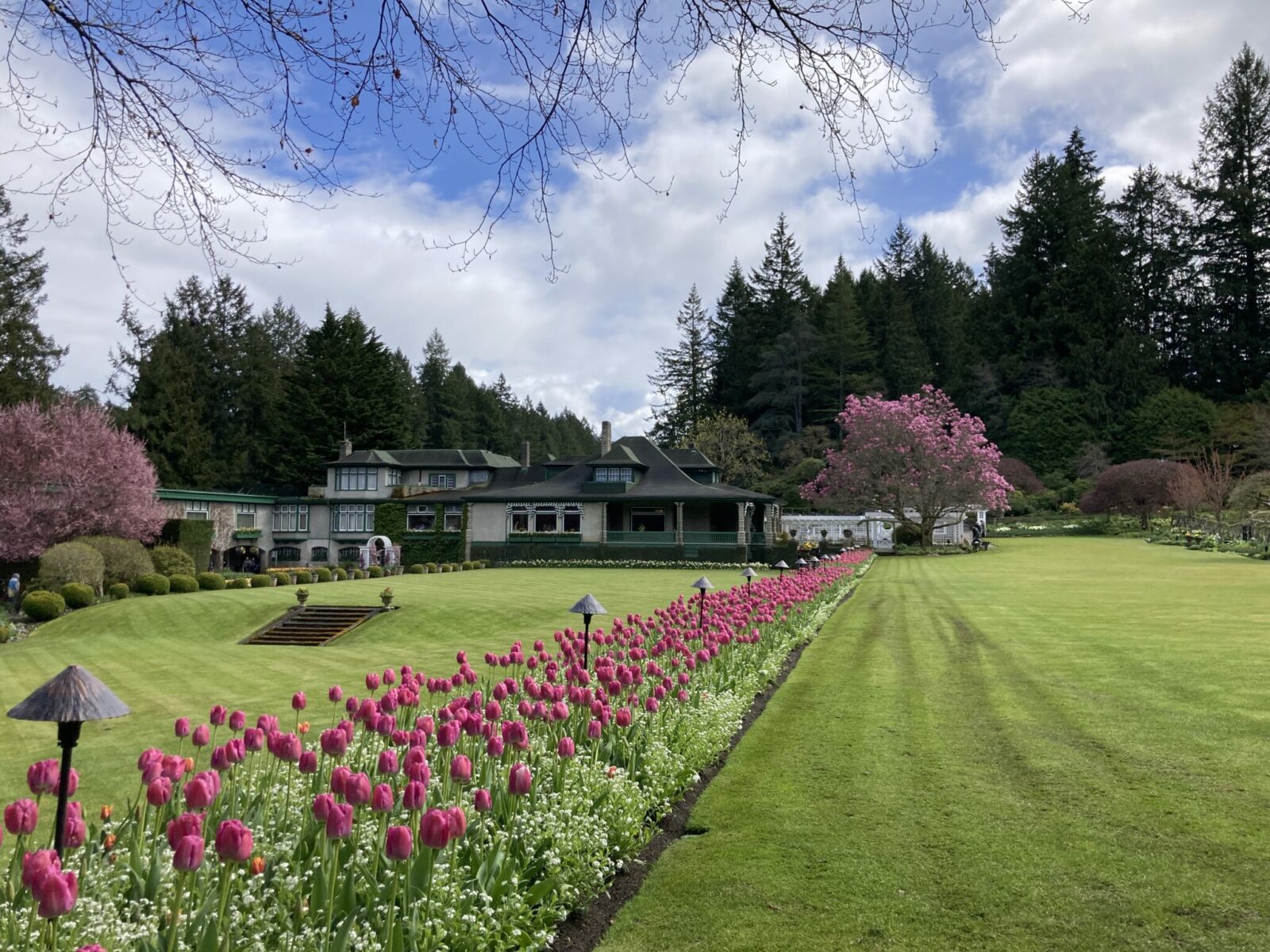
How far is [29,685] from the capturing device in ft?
47.1

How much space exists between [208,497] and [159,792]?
44.0 m

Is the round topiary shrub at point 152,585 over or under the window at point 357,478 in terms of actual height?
under

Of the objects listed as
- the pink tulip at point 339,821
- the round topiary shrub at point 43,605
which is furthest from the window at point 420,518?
the pink tulip at point 339,821

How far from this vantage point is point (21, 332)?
138 ft

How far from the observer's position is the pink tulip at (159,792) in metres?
3.22

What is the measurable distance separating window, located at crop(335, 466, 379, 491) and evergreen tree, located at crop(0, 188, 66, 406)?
1471cm

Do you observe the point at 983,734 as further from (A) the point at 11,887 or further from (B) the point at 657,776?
(A) the point at 11,887

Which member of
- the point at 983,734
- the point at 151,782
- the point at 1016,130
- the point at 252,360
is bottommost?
the point at 983,734

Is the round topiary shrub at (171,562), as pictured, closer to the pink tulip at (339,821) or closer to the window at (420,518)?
the window at (420,518)

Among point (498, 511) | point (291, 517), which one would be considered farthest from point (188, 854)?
point (291, 517)

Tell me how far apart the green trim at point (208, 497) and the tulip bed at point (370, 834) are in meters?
37.5

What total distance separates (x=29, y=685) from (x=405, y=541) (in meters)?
32.4

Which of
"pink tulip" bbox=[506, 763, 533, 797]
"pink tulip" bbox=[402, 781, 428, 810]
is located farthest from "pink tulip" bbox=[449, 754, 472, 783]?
"pink tulip" bbox=[402, 781, 428, 810]

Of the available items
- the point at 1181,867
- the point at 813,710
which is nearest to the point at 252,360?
the point at 813,710
